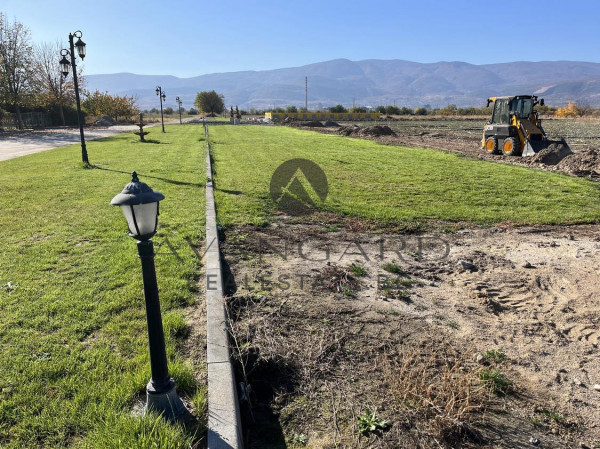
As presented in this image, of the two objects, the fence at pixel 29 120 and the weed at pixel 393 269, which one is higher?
the fence at pixel 29 120

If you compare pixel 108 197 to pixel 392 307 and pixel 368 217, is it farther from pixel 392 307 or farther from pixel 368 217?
pixel 392 307

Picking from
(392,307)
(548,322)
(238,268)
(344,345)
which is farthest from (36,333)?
(548,322)

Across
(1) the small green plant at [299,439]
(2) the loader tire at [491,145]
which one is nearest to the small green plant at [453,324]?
(1) the small green plant at [299,439]

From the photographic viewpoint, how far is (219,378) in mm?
2877

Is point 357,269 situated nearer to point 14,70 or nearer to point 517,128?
point 517,128

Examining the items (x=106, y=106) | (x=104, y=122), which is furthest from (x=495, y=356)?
(x=106, y=106)

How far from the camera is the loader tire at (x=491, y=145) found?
1797cm

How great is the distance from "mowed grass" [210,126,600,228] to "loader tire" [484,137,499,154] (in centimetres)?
306

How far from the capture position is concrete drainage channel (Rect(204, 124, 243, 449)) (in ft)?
7.80

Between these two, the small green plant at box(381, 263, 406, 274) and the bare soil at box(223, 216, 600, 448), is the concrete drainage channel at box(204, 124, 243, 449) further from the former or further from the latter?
the small green plant at box(381, 263, 406, 274)

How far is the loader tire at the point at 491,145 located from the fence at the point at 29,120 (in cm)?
4827

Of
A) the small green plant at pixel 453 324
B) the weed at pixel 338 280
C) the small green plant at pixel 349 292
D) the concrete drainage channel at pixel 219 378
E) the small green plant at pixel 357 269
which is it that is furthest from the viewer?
the small green plant at pixel 357 269

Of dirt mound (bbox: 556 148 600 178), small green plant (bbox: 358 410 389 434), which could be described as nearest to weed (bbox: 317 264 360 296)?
small green plant (bbox: 358 410 389 434)

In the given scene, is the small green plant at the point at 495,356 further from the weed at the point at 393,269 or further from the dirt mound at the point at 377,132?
the dirt mound at the point at 377,132
